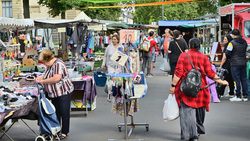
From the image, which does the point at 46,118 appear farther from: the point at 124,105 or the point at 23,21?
the point at 23,21

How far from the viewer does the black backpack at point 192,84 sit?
6.56m

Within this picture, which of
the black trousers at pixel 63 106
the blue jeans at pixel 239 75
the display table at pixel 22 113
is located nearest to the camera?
the display table at pixel 22 113

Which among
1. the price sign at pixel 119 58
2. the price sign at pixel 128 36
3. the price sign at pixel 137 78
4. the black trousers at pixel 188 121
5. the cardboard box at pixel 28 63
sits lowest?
the black trousers at pixel 188 121

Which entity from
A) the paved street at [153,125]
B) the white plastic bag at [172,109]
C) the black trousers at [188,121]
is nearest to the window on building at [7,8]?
the paved street at [153,125]

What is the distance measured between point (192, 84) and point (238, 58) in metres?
4.56

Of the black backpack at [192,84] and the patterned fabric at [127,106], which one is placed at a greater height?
the black backpack at [192,84]

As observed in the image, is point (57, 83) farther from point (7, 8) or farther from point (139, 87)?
point (7, 8)

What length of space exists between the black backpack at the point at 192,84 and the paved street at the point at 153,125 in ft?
3.31

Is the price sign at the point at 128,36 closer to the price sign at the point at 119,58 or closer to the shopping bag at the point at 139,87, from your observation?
the price sign at the point at 119,58

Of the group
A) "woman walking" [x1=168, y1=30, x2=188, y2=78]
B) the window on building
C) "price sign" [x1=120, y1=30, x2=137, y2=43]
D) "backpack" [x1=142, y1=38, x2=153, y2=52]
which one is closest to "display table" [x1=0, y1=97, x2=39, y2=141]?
"price sign" [x1=120, y1=30, x2=137, y2=43]

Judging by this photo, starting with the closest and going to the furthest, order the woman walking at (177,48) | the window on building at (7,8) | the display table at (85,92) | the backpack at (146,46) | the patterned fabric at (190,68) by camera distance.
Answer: the patterned fabric at (190,68) < the display table at (85,92) < the woman walking at (177,48) < the backpack at (146,46) < the window on building at (7,8)

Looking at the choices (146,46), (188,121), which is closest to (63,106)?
(188,121)

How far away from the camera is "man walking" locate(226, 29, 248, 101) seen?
1063cm

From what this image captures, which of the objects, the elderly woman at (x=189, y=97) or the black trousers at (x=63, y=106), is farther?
the black trousers at (x=63, y=106)
